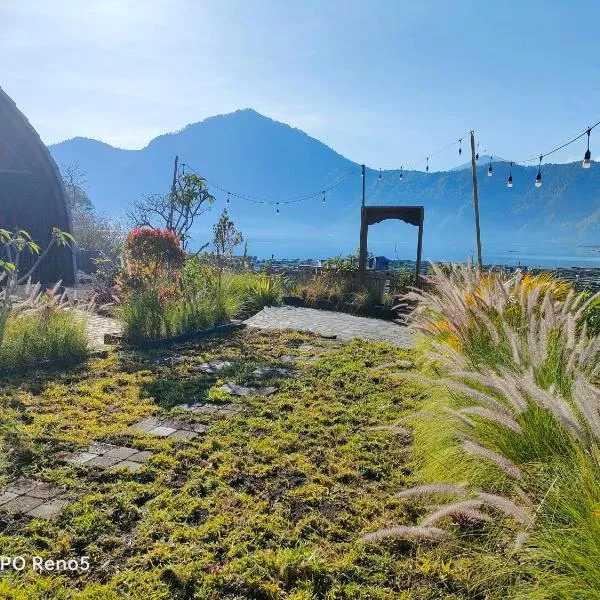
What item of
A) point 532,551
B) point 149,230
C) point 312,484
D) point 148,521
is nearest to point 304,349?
point 149,230

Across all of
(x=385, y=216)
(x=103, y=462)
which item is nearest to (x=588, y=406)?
(x=103, y=462)

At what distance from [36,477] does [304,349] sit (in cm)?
464

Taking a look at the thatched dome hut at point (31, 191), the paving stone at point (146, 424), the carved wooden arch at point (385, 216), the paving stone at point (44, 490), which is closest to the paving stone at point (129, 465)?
the paving stone at point (44, 490)

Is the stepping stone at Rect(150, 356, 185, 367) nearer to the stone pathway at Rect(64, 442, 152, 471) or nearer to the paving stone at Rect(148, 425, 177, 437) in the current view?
the paving stone at Rect(148, 425, 177, 437)

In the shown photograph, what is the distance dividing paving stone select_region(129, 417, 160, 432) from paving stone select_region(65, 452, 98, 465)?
520mm

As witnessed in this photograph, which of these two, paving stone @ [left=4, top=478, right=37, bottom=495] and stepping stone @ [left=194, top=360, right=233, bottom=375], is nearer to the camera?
paving stone @ [left=4, top=478, right=37, bottom=495]

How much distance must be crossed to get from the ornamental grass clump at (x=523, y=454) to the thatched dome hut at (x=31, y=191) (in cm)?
1468

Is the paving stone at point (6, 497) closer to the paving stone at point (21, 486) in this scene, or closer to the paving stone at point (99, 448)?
the paving stone at point (21, 486)

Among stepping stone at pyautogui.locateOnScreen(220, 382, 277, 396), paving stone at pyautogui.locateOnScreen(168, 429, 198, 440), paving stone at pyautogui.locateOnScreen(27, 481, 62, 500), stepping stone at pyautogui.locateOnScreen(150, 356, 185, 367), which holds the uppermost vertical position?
stepping stone at pyautogui.locateOnScreen(150, 356, 185, 367)

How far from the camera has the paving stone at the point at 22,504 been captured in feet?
8.96

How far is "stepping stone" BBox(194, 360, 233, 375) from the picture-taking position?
6.04 m

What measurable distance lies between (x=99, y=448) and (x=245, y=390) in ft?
5.94

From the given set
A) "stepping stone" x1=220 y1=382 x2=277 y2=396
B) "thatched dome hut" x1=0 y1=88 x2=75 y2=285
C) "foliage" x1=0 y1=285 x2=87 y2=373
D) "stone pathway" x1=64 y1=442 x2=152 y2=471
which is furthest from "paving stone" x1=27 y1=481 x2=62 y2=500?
"thatched dome hut" x1=0 y1=88 x2=75 y2=285

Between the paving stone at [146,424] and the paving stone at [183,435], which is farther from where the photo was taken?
the paving stone at [146,424]
